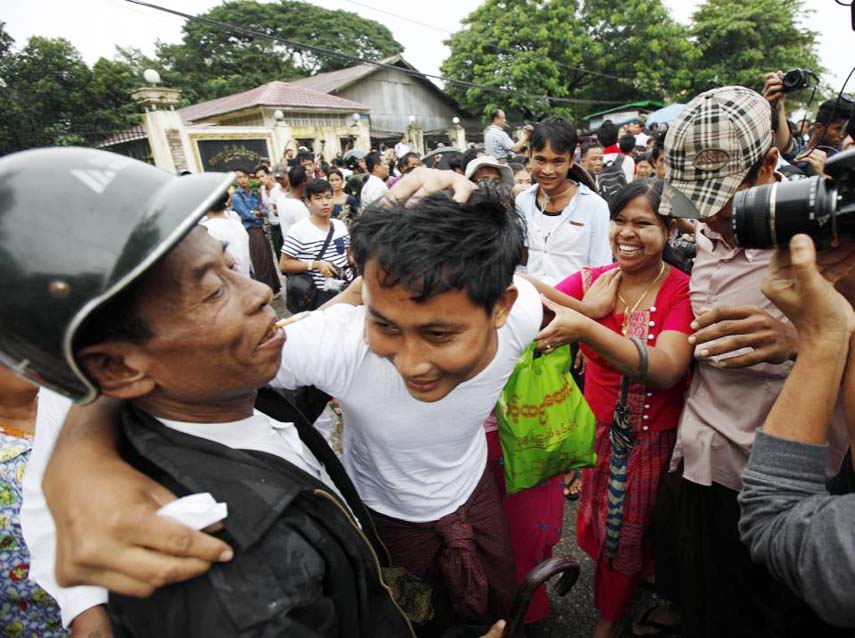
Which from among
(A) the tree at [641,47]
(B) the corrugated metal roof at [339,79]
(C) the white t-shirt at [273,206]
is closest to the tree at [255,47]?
(B) the corrugated metal roof at [339,79]

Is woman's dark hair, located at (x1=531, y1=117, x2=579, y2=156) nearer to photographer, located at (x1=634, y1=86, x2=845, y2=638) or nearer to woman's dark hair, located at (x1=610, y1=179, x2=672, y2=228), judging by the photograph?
woman's dark hair, located at (x1=610, y1=179, x2=672, y2=228)

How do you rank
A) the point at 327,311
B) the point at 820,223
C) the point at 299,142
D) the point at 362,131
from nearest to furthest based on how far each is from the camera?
the point at 820,223 < the point at 327,311 < the point at 299,142 < the point at 362,131

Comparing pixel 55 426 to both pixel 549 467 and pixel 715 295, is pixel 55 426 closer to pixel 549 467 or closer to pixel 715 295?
pixel 549 467

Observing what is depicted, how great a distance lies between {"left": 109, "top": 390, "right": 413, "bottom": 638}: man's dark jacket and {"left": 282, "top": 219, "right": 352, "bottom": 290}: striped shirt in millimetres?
3601

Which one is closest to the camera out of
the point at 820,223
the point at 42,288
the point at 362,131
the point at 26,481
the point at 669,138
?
the point at 42,288

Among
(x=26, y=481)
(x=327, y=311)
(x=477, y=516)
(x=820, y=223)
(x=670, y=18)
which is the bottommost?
(x=477, y=516)

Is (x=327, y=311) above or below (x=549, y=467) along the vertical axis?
above

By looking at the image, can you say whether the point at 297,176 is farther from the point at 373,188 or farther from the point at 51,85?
the point at 51,85

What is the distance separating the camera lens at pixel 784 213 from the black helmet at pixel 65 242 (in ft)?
3.75

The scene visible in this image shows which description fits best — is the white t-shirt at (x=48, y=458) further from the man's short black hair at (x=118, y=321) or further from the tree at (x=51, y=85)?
the tree at (x=51, y=85)

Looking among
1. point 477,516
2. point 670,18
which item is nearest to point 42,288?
point 477,516

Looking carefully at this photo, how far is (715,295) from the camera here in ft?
5.26

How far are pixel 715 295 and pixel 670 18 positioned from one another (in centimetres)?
3797

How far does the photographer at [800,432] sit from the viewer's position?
35.9 inches
